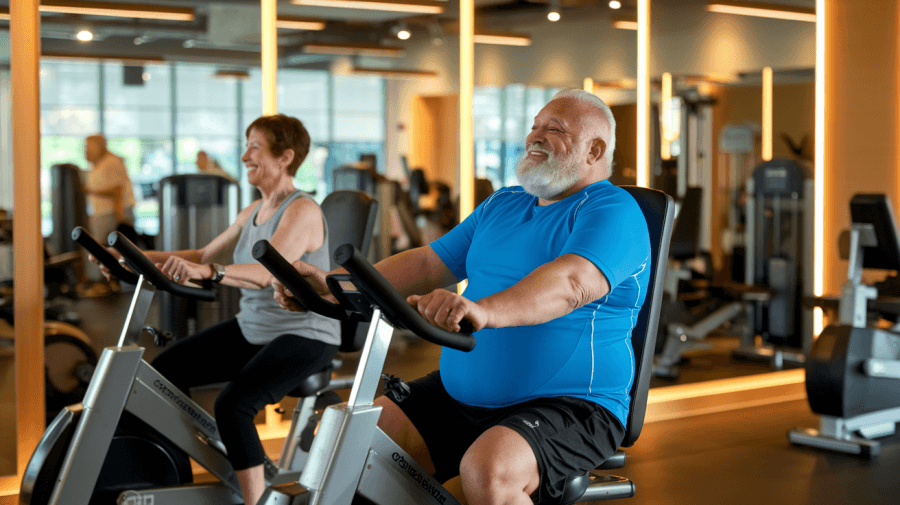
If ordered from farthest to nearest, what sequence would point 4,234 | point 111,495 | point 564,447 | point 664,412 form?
point 664,412, point 4,234, point 111,495, point 564,447

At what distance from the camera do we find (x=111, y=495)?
2.39 m

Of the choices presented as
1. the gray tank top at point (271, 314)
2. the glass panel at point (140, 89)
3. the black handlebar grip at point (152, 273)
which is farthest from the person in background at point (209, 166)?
the black handlebar grip at point (152, 273)

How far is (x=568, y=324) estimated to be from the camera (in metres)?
1.77

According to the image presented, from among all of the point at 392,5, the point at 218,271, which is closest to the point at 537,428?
the point at 218,271

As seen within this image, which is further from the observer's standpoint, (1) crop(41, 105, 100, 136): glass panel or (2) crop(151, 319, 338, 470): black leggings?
(1) crop(41, 105, 100, 136): glass panel

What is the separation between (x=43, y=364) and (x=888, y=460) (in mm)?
3324

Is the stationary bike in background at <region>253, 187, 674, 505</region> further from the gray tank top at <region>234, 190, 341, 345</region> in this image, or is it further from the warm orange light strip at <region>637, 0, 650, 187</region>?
the warm orange light strip at <region>637, 0, 650, 187</region>

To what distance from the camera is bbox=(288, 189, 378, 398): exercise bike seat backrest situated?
2793mm

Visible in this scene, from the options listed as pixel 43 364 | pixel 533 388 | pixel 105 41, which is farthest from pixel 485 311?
pixel 105 41

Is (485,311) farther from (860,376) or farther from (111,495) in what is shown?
(860,376)

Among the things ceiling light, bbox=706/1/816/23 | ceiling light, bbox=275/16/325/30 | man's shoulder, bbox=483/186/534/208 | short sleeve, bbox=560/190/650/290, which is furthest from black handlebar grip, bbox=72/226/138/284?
ceiling light, bbox=706/1/816/23

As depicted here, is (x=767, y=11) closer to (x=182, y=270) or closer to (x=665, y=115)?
(x=665, y=115)

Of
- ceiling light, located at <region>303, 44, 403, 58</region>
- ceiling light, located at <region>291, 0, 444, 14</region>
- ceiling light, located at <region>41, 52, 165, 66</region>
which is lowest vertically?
ceiling light, located at <region>41, 52, 165, 66</region>

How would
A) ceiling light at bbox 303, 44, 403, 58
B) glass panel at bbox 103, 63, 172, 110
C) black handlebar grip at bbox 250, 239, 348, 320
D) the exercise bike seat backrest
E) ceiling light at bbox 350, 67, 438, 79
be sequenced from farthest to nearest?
1. ceiling light at bbox 350, 67, 438, 79
2. ceiling light at bbox 303, 44, 403, 58
3. glass panel at bbox 103, 63, 172, 110
4. the exercise bike seat backrest
5. black handlebar grip at bbox 250, 239, 348, 320
